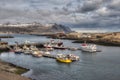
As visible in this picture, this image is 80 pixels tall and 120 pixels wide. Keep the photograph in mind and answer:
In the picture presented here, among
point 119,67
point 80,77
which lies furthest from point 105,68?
point 80,77

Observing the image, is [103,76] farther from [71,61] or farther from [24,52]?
[24,52]

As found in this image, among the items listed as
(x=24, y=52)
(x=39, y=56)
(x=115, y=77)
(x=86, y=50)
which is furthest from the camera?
(x=86, y=50)

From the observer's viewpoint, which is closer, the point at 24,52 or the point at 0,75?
the point at 0,75

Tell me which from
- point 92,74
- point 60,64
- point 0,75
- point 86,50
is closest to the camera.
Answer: point 0,75

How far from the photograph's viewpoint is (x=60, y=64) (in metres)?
76.0

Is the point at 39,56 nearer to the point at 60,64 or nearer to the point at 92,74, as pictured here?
the point at 60,64

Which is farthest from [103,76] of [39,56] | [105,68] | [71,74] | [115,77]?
[39,56]

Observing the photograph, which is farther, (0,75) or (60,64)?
(60,64)

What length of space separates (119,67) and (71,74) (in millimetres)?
15856

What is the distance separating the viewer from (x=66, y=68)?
2717 inches

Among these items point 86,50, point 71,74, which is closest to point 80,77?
point 71,74

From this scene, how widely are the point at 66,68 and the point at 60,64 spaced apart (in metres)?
7.18

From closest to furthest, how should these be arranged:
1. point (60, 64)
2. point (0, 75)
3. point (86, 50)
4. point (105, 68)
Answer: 1. point (0, 75)
2. point (105, 68)
3. point (60, 64)
4. point (86, 50)

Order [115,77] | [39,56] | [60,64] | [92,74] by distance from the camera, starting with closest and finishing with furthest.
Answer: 1. [115,77]
2. [92,74]
3. [60,64]
4. [39,56]
